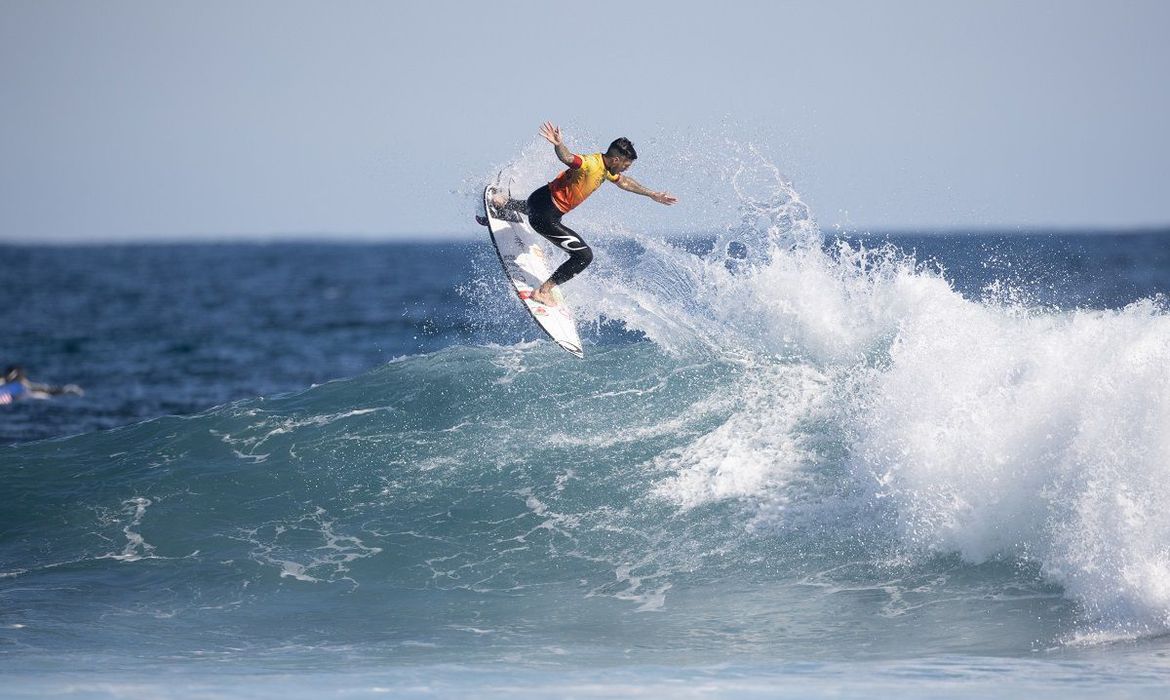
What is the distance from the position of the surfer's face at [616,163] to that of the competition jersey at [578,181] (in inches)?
2.0

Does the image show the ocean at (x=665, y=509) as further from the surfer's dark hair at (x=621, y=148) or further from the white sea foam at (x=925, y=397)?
the surfer's dark hair at (x=621, y=148)

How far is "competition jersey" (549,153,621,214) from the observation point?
10961 mm

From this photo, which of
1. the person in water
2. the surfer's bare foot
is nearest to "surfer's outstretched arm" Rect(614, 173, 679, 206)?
the person in water

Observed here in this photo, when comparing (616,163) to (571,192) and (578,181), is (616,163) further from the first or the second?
(571,192)

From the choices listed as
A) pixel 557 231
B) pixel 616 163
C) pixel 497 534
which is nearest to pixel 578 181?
pixel 616 163


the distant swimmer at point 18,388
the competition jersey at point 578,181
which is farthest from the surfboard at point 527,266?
the distant swimmer at point 18,388

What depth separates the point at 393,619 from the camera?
28.9 ft

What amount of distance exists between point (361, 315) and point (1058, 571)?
35515mm

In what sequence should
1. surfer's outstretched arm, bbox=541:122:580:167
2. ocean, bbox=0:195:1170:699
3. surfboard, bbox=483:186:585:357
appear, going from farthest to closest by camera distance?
1. surfboard, bbox=483:186:585:357
2. surfer's outstretched arm, bbox=541:122:580:167
3. ocean, bbox=0:195:1170:699

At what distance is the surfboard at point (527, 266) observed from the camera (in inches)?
472

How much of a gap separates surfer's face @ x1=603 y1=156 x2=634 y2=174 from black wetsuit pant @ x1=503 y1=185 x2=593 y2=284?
74 cm

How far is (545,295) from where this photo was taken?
39.8ft

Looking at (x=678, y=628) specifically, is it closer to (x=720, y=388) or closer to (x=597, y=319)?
(x=720, y=388)

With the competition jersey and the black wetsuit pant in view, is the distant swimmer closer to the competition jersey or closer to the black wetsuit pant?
the black wetsuit pant
